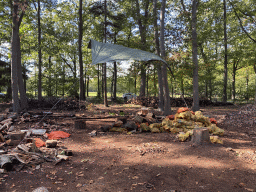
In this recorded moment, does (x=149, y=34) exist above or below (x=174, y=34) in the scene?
above

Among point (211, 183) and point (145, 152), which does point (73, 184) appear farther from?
point (211, 183)

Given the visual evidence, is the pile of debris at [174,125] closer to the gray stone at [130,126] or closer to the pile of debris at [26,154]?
the gray stone at [130,126]

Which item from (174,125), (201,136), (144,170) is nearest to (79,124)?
(174,125)

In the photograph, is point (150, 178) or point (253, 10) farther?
point (253, 10)

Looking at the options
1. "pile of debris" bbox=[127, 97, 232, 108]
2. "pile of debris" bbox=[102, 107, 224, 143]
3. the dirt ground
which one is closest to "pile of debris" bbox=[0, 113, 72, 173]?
the dirt ground

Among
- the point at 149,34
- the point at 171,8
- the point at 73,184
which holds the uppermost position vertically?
the point at 171,8

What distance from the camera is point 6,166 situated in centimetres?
329

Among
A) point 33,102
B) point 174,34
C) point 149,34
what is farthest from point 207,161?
point 33,102

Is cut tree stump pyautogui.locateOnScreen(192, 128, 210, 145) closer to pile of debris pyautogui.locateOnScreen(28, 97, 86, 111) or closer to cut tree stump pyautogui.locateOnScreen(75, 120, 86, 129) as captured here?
cut tree stump pyautogui.locateOnScreen(75, 120, 86, 129)

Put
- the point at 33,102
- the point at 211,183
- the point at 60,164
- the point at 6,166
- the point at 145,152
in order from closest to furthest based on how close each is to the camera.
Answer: the point at 211,183 < the point at 6,166 < the point at 60,164 < the point at 145,152 < the point at 33,102

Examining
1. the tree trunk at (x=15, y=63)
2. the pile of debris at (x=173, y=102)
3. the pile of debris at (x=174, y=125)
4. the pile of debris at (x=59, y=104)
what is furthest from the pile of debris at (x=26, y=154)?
the pile of debris at (x=173, y=102)

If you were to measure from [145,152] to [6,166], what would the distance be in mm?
2936

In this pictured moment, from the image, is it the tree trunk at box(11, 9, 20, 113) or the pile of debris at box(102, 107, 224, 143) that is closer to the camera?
the pile of debris at box(102, 107, 224, 143)

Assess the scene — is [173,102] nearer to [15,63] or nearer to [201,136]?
[201,136]
